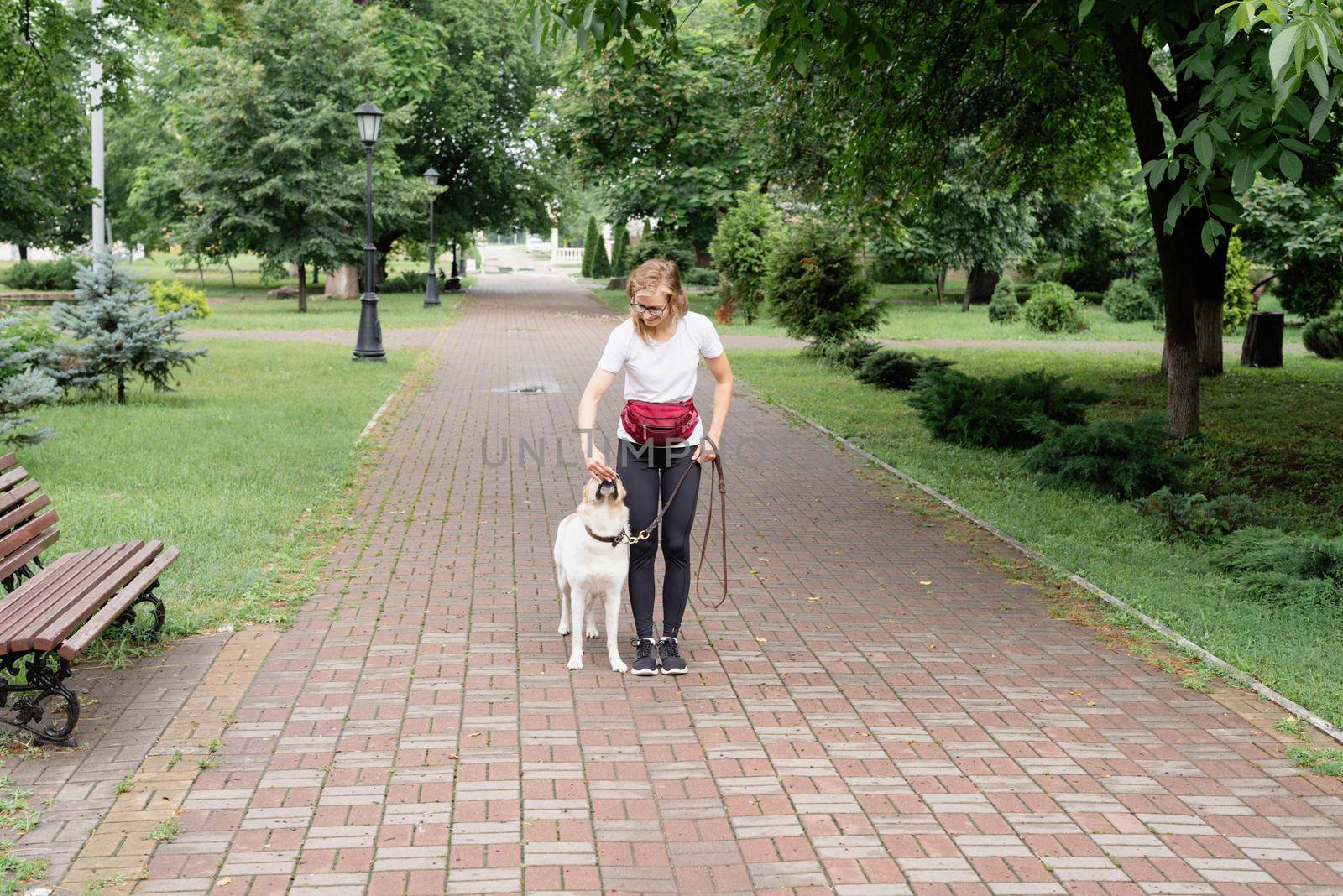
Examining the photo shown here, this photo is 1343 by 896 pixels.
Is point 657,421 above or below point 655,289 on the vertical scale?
below

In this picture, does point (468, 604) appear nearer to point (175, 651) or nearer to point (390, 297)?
point (175, 651)

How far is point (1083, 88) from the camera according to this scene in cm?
1670

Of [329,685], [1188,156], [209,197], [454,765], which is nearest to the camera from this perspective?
[454,765]

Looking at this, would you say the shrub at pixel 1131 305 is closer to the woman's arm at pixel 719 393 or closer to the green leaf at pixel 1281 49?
the woman's arm at pixel 719 393

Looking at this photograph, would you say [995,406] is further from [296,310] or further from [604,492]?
[296,310]

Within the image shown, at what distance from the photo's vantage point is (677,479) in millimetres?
5879

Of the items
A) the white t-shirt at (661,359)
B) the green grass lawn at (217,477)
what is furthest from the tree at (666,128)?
the white t-shirt at (661,359)

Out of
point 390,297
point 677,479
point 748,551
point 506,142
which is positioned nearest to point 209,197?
point 390,297

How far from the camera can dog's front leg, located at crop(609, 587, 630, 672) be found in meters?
6.02

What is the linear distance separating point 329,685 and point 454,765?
3.85ft

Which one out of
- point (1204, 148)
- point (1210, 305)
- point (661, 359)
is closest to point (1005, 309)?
point (1210, 305)

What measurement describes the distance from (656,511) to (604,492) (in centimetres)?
46

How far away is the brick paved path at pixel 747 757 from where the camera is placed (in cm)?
417

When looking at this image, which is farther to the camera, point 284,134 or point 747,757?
point 284,134
